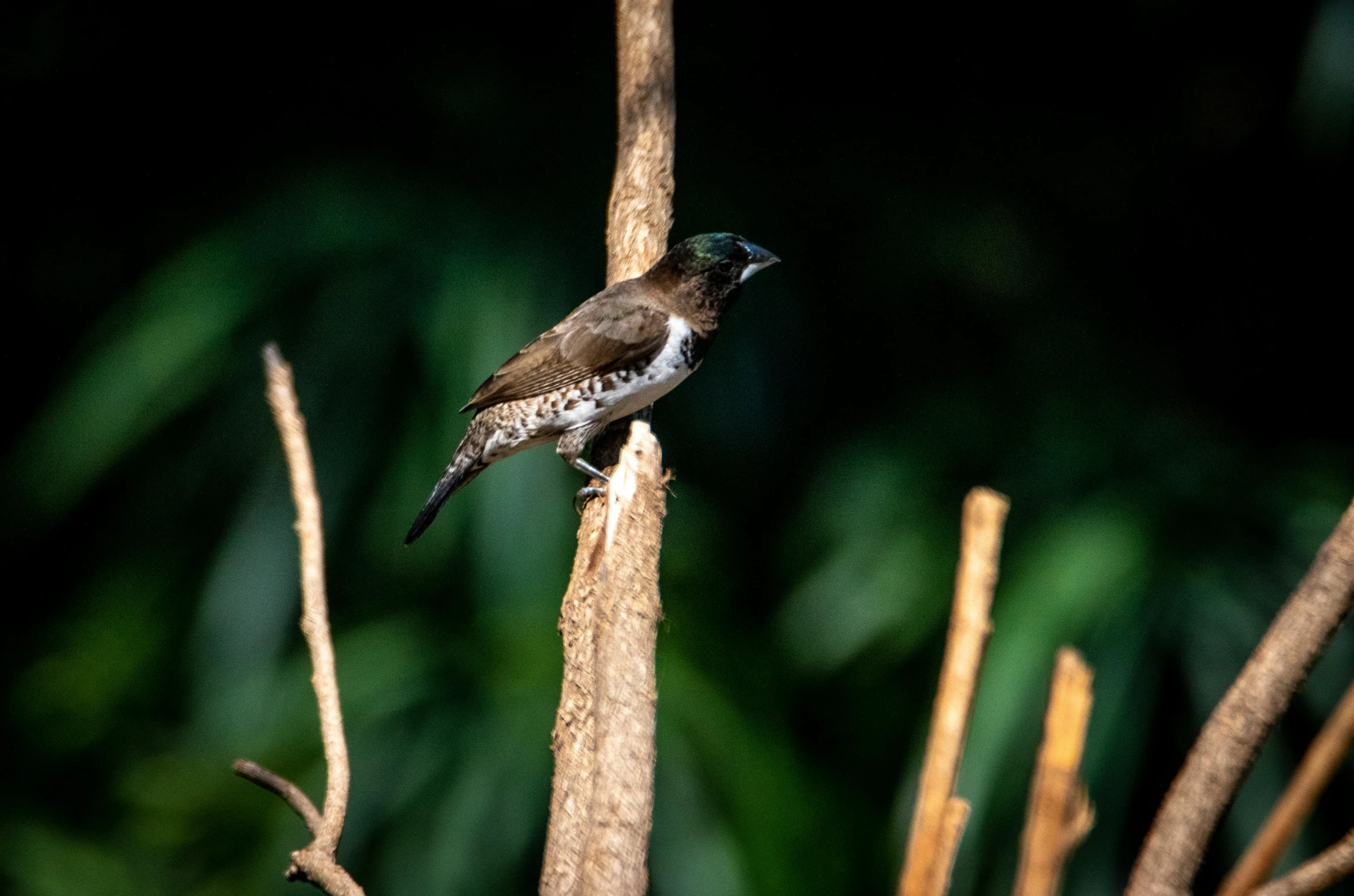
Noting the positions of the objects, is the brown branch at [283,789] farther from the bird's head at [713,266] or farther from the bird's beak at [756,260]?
the bird's beak at [756,260]

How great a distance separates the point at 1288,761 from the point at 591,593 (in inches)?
71.8

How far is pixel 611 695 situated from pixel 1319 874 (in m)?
0.55

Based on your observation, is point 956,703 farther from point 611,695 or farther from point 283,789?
point 283,789

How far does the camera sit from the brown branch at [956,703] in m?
0.42

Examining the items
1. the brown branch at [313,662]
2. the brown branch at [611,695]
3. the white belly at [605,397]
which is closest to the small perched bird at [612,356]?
the white belly at [605,397]

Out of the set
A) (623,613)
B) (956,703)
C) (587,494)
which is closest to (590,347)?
(587,494)

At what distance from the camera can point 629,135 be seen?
72.0 inches

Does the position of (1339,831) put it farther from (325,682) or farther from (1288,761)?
(325,682)

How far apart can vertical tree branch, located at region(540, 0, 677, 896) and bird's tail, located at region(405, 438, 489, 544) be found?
388mm

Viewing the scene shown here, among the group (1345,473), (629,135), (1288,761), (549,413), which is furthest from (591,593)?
(1345,473)

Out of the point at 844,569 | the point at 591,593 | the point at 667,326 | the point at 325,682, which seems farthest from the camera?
the point at 844,569

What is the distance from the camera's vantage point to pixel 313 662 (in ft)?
2.90

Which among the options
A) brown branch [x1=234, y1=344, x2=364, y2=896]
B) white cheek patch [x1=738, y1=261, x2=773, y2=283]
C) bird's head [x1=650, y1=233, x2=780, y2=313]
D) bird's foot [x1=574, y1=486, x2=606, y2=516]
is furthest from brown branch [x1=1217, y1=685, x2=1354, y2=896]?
white cheek patch [x1=738, y1=261, x2=773, y2=283]

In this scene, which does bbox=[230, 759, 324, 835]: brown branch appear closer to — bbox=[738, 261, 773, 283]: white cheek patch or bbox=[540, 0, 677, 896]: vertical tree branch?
bbox=[540, 0, 677, 896]: vertical tree branch
